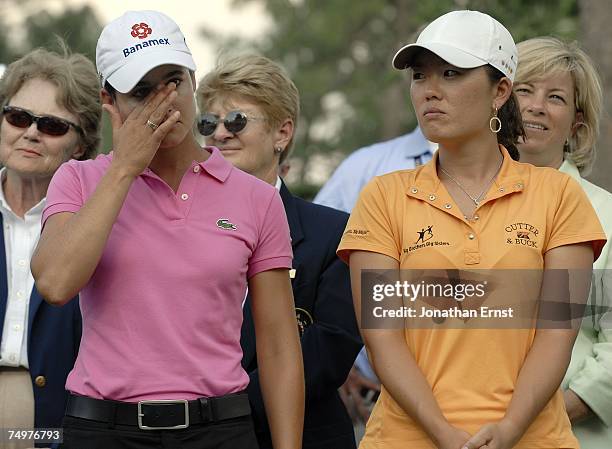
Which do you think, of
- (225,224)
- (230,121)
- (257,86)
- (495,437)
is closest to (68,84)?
(230,121)

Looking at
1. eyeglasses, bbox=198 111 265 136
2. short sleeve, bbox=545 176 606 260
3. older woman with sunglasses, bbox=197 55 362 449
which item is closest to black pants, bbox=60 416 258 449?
older woman with sunglasses, bbox=197 55 362 449

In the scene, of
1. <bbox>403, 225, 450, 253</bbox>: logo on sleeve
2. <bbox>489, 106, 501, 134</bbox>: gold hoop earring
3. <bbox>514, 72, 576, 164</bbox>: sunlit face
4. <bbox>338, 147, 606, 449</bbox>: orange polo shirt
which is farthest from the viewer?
<bbox>514, 72, 576, 164</bbox>: sunlit face

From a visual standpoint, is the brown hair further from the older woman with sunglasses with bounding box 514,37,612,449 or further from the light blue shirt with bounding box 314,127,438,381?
the older woman with sunglasses with bounding box 514,37,612,449

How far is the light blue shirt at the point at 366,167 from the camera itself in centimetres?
661

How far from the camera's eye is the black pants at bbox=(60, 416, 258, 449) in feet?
12.1

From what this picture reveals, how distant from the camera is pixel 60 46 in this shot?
5.63 meters

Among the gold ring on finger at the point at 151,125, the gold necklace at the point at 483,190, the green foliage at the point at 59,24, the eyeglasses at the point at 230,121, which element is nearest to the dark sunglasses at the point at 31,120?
the eyeglasses at the point at 230,121

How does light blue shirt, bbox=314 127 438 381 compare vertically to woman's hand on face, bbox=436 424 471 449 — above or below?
above

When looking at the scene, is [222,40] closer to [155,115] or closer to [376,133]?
[376,133]

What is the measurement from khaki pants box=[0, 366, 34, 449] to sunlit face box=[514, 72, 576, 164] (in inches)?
97.8

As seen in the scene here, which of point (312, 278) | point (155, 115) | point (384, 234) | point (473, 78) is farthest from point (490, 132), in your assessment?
point (155, 115)

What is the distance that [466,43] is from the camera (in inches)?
171

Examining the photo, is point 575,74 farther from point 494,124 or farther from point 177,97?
point 177,97

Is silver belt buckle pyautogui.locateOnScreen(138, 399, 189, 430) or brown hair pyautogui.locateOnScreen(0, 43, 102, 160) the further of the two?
brown hair pyautogui.locateOnScreen(0, 43, 102, 160)
